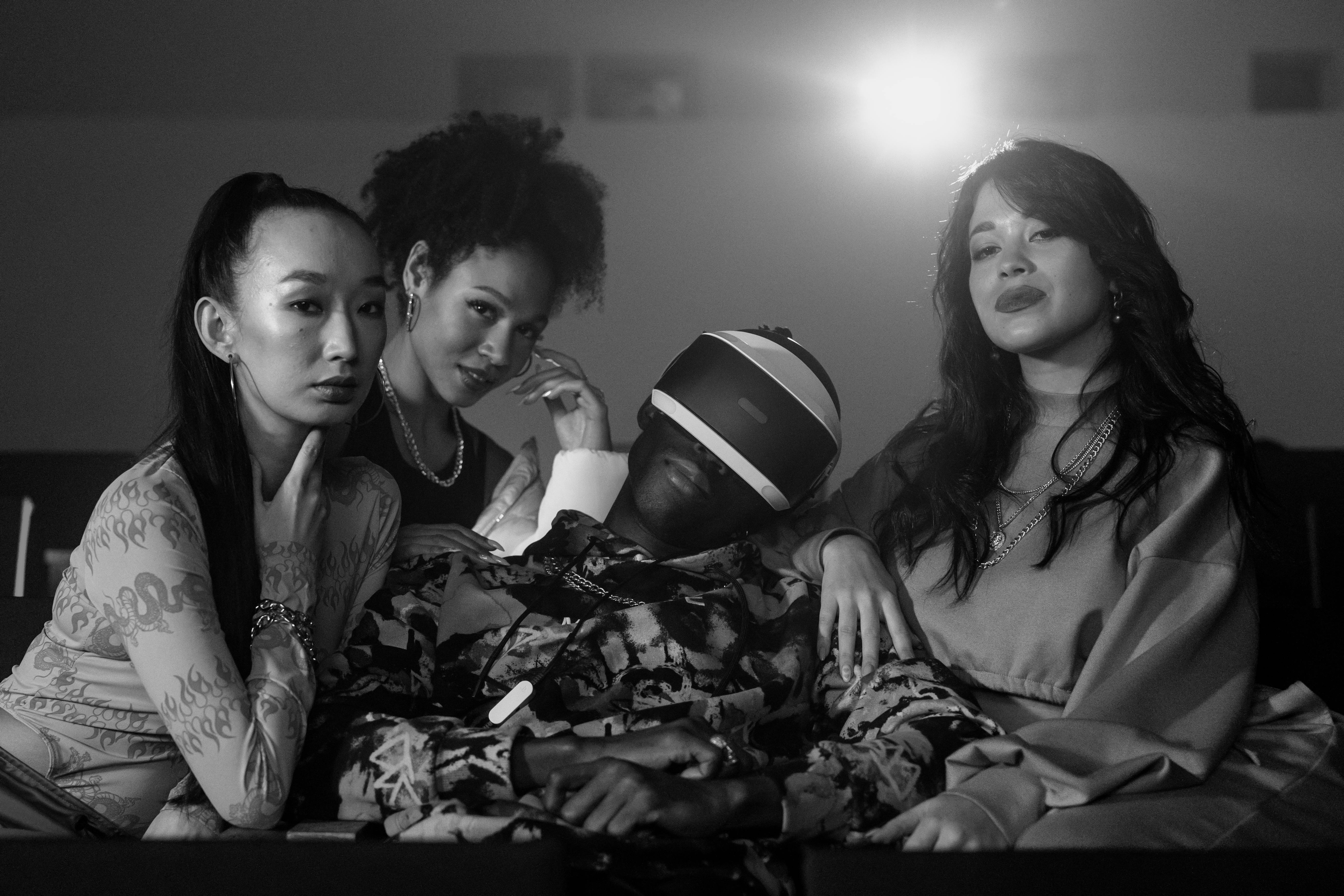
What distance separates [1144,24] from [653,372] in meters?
1.57

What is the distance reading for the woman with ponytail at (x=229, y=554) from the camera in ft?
4.34

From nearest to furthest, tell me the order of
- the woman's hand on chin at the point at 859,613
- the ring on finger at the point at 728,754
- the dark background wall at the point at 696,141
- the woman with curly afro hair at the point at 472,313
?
the ring on finger at the point at 728,754, the woman's hand on chin at the point at 859,613, the woman with curly afro hair at the point at 472,313, the dark background wall at the point at 696,141

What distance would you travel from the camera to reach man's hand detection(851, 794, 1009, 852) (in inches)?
50.6

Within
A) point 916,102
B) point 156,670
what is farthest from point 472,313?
point 916,102

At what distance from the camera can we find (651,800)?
1.24 m

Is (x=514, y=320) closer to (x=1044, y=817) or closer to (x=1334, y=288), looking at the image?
(x=1044, y=817)

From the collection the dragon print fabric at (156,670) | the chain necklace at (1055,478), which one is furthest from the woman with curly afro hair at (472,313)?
the chain necklace at (1055,478)

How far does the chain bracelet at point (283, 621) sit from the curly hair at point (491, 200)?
1014mm

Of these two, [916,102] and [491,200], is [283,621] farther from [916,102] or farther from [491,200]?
[916,102]

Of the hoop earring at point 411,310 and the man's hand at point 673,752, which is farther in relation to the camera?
the hoop earring at point 411,310

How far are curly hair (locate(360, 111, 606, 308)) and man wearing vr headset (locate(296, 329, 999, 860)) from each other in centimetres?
70

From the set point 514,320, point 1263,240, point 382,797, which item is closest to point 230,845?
point 382,797

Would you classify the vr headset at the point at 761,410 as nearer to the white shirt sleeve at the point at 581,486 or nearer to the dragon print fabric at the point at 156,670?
the white shirt sleeve at the point at 581,486

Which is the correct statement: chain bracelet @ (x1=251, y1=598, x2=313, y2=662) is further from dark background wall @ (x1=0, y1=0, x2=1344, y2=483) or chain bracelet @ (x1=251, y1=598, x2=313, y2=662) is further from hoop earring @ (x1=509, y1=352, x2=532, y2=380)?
dark background wall @ (x1=0, y1=0, x2=1344, y2=483)
